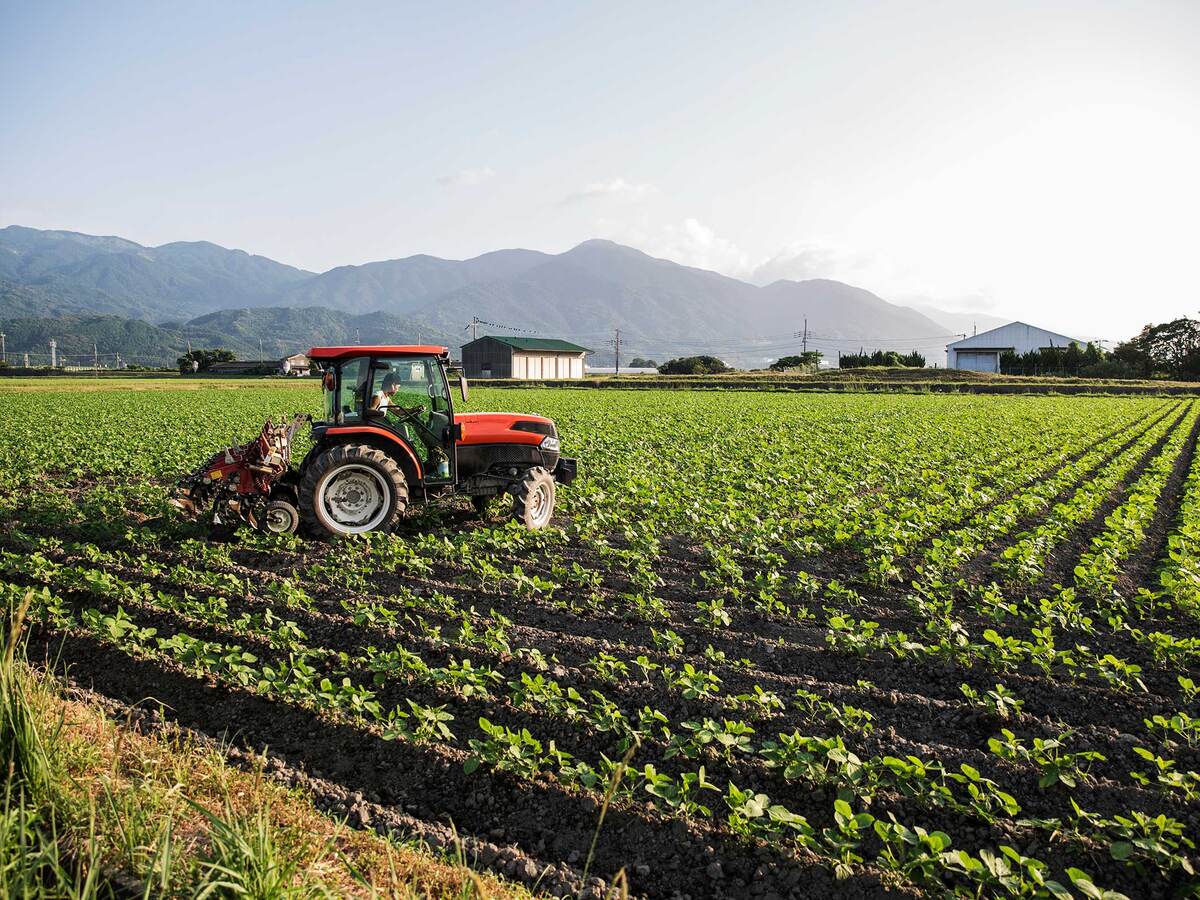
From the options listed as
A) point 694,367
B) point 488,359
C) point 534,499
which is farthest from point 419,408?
point 694,367

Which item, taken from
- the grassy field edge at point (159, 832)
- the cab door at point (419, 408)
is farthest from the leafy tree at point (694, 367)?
the grassy field edge at point (159, 832)

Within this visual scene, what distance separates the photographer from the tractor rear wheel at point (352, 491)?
8.35 meters

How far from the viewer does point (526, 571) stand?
7.67m

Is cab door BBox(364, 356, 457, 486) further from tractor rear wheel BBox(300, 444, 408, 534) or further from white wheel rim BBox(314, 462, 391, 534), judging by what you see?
white wheel rim BBox(314, 462, 391, 534)

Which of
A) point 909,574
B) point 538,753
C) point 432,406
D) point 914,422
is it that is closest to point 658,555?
point 909,574

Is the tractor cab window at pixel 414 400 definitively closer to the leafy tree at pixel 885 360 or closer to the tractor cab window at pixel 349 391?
the tractor cab window at pixel 349 391

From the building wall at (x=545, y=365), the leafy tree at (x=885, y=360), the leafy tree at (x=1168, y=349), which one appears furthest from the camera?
the building wall at (x=545, y=365)

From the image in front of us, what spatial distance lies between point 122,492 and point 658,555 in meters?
9.17

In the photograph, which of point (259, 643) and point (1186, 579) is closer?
point (259, 643)

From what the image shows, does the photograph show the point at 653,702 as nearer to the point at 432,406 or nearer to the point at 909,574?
the point at 909,574

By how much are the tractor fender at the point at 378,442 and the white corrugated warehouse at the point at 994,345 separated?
82.2 metres

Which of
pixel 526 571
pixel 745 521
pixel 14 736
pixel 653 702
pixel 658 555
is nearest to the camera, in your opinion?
pixel 14 736

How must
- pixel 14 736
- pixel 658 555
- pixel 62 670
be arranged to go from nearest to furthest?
1. pixel 14 736
2. pixel 62 670
3. pixel 658 555

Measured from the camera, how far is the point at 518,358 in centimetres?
7256
